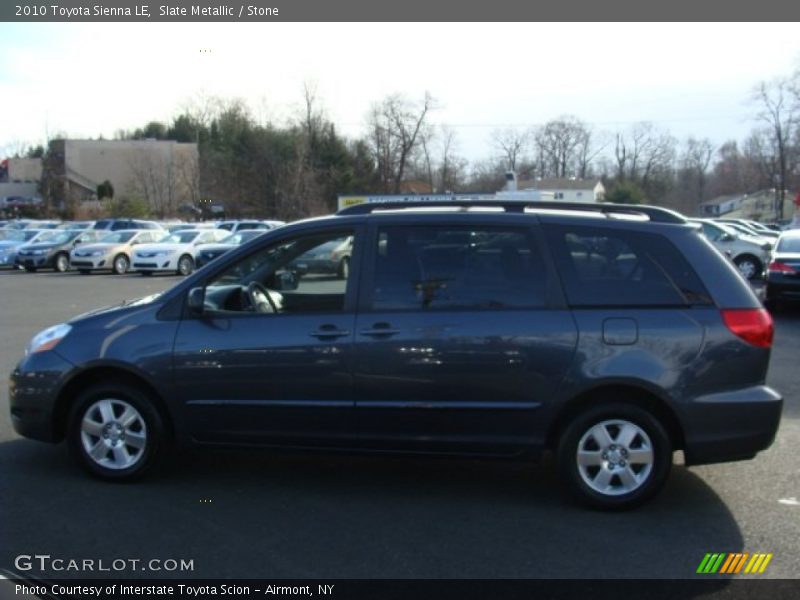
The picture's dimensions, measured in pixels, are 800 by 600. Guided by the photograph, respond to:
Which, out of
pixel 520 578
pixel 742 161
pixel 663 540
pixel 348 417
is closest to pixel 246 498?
pixel 348 417

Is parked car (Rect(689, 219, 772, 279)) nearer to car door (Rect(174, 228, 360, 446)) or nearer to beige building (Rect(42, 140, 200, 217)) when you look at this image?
car door (Rect(174, 228, 360, 446))

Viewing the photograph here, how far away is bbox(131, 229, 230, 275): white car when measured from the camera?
2719 centimetres

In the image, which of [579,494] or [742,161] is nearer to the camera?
[579,494]

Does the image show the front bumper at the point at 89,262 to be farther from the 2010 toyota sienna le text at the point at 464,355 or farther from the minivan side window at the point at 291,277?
the minivan side window at the point at 291,277

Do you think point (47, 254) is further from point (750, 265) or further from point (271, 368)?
point (271, 368)

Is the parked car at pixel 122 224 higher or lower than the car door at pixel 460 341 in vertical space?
higher

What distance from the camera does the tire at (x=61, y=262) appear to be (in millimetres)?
29500

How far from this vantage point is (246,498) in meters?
5.08

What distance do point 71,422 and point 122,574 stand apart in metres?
1.68

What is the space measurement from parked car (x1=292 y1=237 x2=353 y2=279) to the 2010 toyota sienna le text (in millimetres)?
56

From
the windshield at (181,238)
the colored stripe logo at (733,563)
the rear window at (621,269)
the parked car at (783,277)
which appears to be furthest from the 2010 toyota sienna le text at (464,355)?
the windshield at (181,238)

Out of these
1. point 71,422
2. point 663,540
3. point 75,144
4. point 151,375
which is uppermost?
point 75,144

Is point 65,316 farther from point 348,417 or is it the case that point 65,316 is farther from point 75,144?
point 75,144

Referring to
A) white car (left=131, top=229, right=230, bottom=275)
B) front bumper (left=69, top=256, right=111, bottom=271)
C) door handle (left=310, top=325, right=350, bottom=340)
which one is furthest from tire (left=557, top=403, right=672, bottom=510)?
front bumper (left=69, top=256, right=111, bottom=271)
